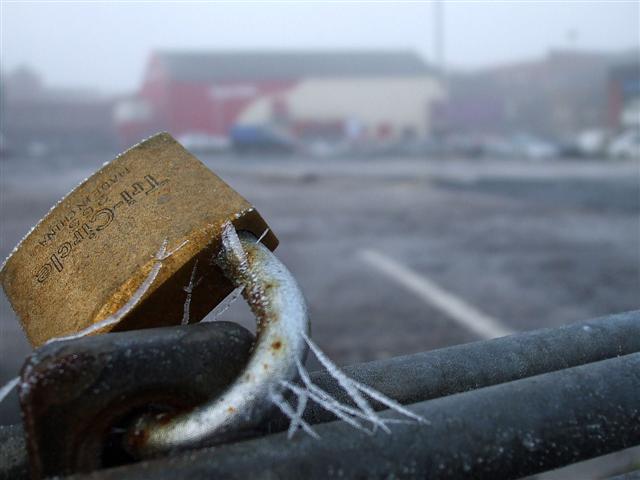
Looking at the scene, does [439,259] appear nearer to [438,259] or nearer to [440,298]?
[438,259]

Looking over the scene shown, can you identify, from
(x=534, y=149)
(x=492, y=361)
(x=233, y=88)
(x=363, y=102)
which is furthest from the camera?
(x=363, y=102)

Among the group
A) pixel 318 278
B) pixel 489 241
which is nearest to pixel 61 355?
pixel 318 278

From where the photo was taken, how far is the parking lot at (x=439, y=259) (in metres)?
4.05

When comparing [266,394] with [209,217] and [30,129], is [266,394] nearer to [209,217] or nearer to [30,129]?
[209,217]

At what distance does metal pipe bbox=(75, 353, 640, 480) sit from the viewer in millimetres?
439

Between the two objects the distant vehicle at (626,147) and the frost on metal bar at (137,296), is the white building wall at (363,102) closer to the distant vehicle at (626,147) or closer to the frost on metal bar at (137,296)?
the distant vehicle at (626,147)

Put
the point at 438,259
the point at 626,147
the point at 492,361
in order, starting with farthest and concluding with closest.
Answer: the point at 626,147, the point at 438,259, the point at 492,361

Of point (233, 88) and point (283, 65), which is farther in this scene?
point (283, 65)

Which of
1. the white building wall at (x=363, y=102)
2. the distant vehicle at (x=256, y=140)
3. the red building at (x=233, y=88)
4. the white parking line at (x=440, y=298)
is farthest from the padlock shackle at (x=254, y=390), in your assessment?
the white building wall at (x=363, y=102)

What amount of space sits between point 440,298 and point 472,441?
4369 mm

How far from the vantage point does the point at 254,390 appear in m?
0.48

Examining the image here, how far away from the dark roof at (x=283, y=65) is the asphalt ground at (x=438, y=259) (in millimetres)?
30697

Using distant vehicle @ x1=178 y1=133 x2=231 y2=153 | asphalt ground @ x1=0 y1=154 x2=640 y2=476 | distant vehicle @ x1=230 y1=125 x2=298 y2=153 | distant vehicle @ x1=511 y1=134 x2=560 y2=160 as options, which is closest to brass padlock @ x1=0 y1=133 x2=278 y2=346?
asphalt ground @ x1=0 y1=154 x2=640 y2=476

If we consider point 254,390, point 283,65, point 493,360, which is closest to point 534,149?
point 283,65
